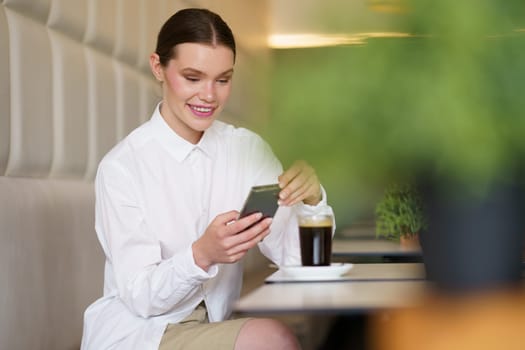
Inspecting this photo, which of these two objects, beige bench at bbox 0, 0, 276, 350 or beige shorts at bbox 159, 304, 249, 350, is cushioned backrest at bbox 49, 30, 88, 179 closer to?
beige bench at bbox 0, 0, 276, 350

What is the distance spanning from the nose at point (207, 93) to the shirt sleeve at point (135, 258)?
206 mm

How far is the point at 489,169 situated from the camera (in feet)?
1.17

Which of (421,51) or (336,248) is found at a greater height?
(421,51)

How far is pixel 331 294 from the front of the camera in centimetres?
107

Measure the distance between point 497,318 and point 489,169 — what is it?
0.07 metres

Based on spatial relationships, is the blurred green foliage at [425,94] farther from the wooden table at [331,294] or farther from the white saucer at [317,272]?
the white saucer at [317,272]

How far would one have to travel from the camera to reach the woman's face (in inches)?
64.1

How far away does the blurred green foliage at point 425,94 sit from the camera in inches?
13.2

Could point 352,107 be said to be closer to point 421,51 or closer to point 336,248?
point 421,51

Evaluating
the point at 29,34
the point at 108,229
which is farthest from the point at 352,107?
the point at 29,34

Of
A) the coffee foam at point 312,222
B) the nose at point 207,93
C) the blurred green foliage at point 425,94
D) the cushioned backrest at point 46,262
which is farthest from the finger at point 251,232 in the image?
the blurred green foliage at point 425,94

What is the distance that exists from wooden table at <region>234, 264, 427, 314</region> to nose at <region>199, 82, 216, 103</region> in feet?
1.44

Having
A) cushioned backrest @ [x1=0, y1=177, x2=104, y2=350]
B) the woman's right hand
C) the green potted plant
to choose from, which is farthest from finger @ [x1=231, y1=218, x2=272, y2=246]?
the green potted plant

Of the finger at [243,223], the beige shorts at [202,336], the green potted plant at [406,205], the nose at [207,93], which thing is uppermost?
the nose at [207,93]
